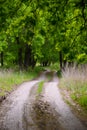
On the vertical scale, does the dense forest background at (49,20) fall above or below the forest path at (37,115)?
above

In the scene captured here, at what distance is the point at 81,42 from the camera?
15.1 metres

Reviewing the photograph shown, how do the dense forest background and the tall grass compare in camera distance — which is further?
the tall grass

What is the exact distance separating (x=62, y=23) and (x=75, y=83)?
798 cm

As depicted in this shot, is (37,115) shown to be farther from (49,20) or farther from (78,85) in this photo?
(78,85)

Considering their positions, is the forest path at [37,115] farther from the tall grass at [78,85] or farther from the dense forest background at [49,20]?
the dense forest background at [49,20]

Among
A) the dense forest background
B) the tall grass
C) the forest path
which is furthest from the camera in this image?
the tall grass

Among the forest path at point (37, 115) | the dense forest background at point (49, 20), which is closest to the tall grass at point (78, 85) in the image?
the forest path at point (37, 115)

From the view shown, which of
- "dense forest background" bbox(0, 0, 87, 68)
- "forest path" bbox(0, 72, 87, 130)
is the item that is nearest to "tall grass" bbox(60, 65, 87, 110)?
"forest path" bbox(0, 72, 87, 130)

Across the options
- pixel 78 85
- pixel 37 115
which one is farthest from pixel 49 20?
pixel 78 85

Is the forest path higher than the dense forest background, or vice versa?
the dense forest background

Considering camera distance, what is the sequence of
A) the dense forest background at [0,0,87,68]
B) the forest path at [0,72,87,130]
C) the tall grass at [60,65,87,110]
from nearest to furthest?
the forest path at [0,72,87,130]
the dense forest background at [0,0,87,68]
the tall grass at [60,65,87,110]

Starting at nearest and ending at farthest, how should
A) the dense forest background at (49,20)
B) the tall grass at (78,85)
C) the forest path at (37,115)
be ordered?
1. the forest path at (37,115)
2. the dense forest background at (49,20)
3. the tall grass at (78,85)

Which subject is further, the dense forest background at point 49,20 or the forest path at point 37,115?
the dense forest background at point 49,20

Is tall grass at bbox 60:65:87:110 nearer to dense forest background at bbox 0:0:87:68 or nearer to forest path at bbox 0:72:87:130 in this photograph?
forest path at bbox 0:72:87:130
